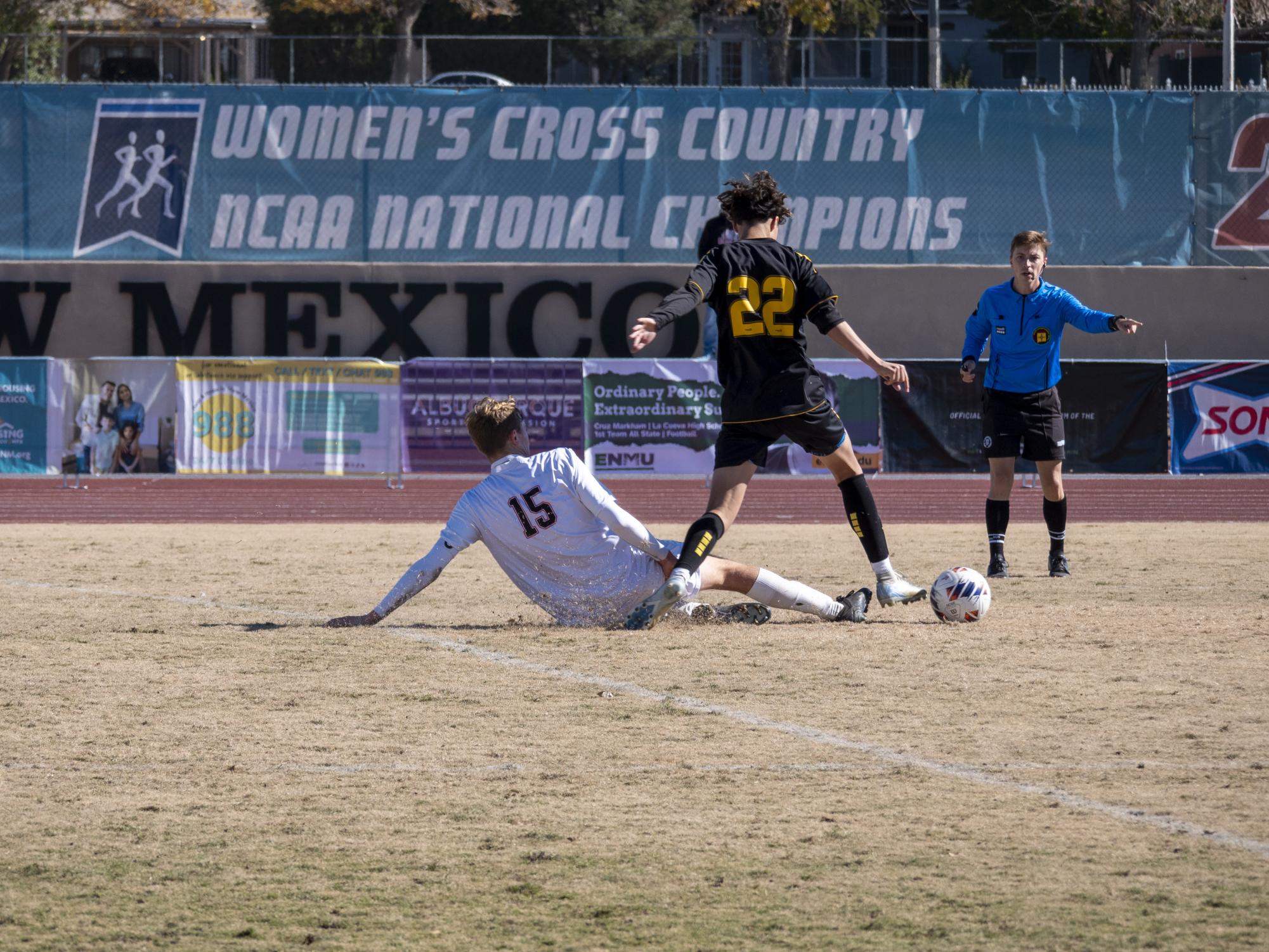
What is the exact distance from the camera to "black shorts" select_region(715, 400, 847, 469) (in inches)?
315

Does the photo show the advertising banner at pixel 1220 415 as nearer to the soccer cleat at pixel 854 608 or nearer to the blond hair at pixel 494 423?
the soccer cleat at pixel 854 608

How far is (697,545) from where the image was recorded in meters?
7.50

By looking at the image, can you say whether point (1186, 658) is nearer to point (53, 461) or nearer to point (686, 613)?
point (686, 613)

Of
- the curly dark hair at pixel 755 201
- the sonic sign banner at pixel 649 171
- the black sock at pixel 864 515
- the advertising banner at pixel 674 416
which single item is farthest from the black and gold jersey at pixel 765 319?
the sonic sign banner at pixel 649 171

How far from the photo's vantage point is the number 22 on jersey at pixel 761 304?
7965 millimetres

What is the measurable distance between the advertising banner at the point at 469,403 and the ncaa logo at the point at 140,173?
6.92 meters

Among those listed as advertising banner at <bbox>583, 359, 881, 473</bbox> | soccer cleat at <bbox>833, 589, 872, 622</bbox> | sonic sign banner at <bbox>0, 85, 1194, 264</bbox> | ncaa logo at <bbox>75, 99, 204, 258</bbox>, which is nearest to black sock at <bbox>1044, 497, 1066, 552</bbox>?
soccer cleat at <bbox>833, 589, 872, 622</bbox>

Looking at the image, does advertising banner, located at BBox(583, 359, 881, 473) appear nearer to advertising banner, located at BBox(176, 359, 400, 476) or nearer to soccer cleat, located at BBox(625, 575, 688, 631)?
advertising banner, located at BBox(176, 359, 400, 476)

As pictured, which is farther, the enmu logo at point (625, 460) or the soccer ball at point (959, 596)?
the enmu logo at point (625, 460)

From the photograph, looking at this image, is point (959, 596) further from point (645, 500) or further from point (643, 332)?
point (645, 500)

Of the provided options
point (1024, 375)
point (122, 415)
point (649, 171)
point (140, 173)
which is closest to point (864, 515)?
point (1024, 375)

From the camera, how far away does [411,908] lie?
391 centimetres

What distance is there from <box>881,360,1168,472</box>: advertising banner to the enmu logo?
9.37 feet

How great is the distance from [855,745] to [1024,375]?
553 cm
